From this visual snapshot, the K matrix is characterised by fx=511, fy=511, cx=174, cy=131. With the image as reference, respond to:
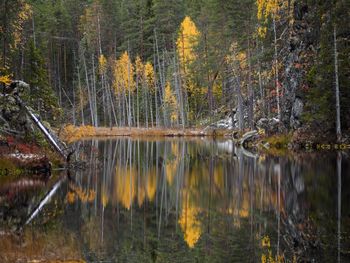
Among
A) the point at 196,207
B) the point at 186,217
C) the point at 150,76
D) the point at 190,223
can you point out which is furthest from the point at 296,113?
the point at 150,76

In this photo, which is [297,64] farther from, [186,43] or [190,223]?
[186,43]

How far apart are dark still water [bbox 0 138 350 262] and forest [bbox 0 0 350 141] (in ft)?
28.4

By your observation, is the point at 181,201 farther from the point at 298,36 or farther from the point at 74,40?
the point at 74,40

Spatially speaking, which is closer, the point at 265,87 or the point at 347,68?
the point at 347,68

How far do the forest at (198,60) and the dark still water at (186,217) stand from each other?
28.4 ft

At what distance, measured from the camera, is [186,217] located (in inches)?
459

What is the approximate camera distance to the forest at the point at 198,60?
94.8 feet

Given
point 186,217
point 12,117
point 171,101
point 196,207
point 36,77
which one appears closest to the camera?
point 186,217

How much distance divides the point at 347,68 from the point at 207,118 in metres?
35.0

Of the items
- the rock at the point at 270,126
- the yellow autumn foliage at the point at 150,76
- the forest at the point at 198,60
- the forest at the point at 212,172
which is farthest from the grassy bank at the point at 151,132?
the rock at the point at 270,126

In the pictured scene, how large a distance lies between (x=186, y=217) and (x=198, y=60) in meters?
47.9

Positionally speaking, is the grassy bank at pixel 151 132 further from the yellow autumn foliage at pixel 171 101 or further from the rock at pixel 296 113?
the rock at pixel 296 113

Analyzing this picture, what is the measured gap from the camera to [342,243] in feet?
28.2

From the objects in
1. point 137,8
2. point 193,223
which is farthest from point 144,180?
point 137,8
